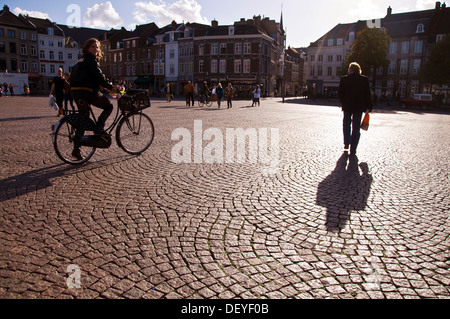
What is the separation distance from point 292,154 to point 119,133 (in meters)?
3.54

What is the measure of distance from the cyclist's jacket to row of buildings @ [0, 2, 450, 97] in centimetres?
4919

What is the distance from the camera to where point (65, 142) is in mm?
5605

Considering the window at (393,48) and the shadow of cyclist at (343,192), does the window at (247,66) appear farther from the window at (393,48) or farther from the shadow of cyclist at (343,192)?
the shadow of cyclist at (343,192)

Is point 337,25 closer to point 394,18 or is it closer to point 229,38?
point 394,18

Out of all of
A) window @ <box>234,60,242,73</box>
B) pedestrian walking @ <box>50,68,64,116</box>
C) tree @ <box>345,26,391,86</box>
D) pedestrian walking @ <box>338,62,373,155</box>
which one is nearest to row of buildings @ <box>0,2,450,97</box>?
window @ <box>234,60,242,73</box>

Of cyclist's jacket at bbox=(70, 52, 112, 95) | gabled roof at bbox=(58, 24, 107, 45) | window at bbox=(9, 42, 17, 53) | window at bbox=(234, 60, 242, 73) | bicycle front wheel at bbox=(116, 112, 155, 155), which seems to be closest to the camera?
cyclist's jacket at bbox=(70, 52, 112, 95)

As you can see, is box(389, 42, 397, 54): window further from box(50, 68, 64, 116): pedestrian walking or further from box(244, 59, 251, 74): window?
box(50, 68, 64, 116): pedestrian walking

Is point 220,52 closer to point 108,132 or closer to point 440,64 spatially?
point 440,64

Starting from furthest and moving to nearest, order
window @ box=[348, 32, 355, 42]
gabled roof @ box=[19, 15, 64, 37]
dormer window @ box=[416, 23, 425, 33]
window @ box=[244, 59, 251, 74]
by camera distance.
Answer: gabled roof @ box=[19, 15, 64, 37]
window @ box=[348, 32, 355, 42]
window @ box=[244, 59, 251, 74]
dormer window @ box=[416, 23, 425, 33]

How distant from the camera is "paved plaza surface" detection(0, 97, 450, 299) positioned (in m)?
2.32

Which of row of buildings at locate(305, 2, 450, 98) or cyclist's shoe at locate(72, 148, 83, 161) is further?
row of buildings at locate(305, 2, 450, 98)

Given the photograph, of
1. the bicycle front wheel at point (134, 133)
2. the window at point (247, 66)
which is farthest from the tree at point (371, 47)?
the bicycle front wheel at point (134, 133)
